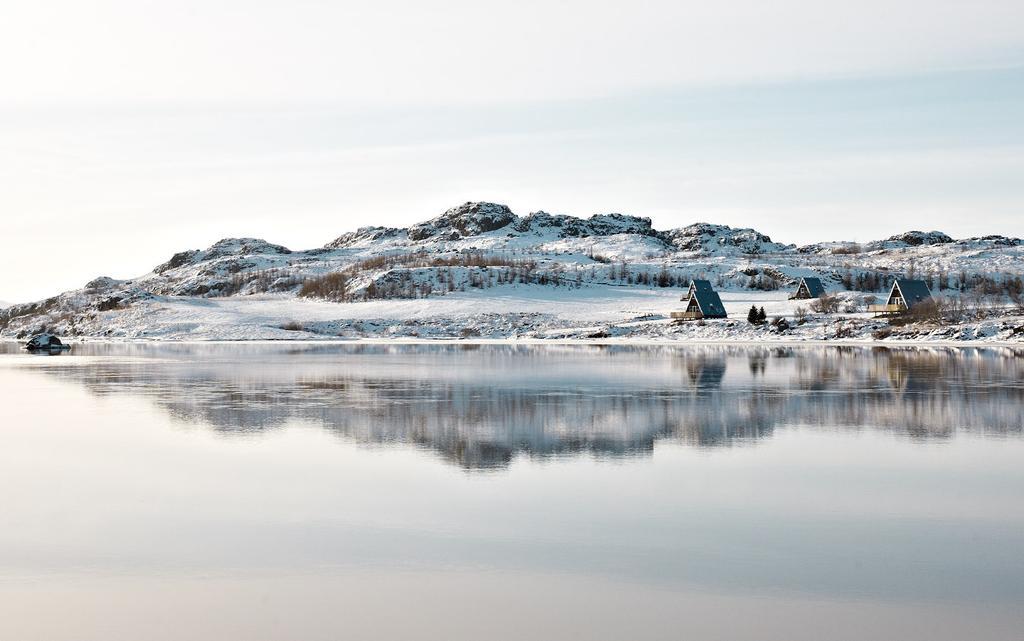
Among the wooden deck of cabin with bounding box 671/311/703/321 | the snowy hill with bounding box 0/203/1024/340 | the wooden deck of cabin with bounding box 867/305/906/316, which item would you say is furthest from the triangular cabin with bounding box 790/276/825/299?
the wooden deck of cabin with bounding box 867/305/906/316

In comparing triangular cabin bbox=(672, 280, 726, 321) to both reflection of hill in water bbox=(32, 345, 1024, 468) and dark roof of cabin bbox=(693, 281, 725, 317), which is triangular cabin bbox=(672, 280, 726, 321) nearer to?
dark roof of cabin bbox=(693, 281, 725, 317)

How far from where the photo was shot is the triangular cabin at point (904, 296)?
8619 centimetres

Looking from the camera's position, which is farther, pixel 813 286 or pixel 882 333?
pixel 813 286

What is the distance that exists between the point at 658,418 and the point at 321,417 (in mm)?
7722

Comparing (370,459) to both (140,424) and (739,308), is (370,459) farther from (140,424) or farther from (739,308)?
(739,308)

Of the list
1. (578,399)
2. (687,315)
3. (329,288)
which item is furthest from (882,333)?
(329,288)

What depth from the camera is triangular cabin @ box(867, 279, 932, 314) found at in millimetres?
86188

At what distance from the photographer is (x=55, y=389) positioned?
33.8 meters

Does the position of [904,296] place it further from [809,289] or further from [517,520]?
[517,520]

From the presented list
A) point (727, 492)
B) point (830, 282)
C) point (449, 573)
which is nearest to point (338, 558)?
point (449, 573)

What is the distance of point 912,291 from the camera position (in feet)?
293

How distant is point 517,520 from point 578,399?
15263mm

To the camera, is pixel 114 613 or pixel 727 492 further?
pixel 727 492

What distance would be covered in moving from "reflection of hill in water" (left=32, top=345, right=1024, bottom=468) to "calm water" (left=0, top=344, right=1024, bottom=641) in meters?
0.21
